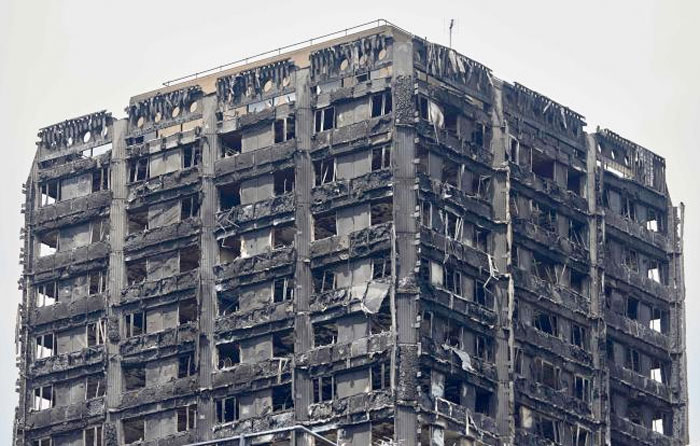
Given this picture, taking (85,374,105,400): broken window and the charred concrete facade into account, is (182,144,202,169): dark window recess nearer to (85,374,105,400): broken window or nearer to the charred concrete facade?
the charred concrete facade

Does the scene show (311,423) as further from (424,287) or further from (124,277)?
(124,277)

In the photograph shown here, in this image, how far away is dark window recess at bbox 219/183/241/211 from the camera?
549ft

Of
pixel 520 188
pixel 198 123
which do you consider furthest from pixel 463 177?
pixel 198 123

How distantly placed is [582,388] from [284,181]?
24.3 metres

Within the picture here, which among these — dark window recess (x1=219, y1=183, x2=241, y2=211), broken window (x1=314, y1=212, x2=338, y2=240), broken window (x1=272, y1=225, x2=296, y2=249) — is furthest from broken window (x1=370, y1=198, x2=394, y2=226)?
dark window recess (x1=219, y1=183, x2=241, y2=211)

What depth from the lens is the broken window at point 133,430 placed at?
→ 167 meters

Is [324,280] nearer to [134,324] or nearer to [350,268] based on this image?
[350,268]

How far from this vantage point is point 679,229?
183625 millimetres

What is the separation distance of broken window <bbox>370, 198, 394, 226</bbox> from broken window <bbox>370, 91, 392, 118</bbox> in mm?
5916

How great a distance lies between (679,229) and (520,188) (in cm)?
1968

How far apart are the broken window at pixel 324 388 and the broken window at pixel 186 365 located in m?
11.1

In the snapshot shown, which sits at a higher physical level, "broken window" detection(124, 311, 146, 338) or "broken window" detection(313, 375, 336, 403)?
"broken window" detection(124, 311, 146, 338)

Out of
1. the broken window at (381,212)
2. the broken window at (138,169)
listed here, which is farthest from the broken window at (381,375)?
the broken window at (138,169)

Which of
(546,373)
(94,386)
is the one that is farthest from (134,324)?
(546,373)
